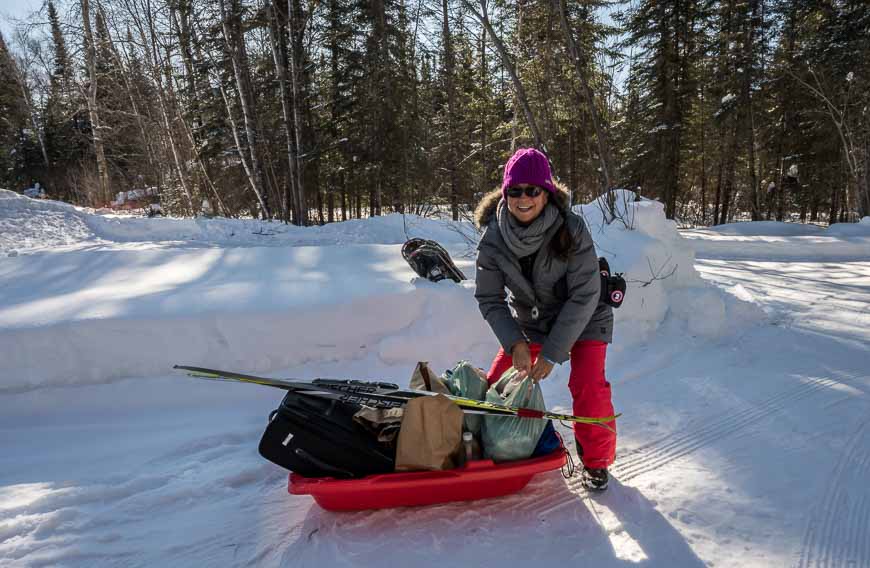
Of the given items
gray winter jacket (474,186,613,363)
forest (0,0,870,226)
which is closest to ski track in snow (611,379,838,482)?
gray winter jacket (474,186,613,363)

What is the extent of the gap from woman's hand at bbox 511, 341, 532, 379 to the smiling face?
0.65m

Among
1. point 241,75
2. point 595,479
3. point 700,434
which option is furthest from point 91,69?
point 700,434

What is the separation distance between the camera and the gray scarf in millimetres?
2314

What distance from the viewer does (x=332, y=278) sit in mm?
4875

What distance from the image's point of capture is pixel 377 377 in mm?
4000

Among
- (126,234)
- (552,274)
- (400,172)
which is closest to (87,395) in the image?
(552,274)

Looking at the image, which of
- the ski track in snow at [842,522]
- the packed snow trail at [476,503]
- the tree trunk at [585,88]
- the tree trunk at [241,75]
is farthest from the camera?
the tree trunk at [241,75]

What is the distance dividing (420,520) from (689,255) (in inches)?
182

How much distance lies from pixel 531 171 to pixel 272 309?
8.94 feet

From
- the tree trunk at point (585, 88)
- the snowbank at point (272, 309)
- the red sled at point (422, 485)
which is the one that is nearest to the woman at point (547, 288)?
the red sled at point (422, 485)

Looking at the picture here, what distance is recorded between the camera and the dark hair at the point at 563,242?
2330 mm

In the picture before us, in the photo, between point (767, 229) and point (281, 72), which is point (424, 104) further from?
point (767, 229)

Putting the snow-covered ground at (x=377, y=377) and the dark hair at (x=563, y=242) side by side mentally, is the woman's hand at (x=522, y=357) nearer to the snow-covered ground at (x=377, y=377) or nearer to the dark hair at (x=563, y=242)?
the dark hair at (x=563, y=242)

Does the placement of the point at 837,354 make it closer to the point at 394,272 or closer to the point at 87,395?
the point at 394,272
